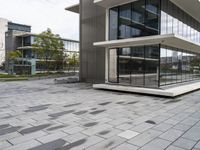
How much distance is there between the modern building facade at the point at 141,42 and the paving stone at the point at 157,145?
701 centimetres

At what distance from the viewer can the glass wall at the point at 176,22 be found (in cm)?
1219

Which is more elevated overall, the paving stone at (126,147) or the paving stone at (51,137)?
the paving stone at (51,137)

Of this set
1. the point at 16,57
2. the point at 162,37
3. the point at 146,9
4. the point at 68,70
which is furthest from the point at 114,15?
the point at 16,57

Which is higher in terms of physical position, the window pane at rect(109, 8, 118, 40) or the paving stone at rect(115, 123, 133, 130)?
the window pane at rect(109, 8, 118, 40)

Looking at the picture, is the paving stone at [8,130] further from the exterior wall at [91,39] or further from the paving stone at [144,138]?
the exterior wall at [91,39]

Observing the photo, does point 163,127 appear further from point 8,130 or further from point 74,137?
point 8,130

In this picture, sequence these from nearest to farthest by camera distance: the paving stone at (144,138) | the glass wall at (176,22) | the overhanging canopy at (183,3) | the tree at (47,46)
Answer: the paving stone at (144,138) < the glass wall at (176,22) < the overhanging canopy at (183,3) < the tree at (47,46)

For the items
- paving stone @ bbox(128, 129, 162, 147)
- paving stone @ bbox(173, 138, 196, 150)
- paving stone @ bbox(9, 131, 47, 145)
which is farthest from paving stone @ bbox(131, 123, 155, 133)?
paving stone @ bbox(9, 131, 47, 145)

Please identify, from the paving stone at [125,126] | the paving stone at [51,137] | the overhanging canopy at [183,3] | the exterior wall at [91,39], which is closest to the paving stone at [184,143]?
the paving stone at [125,126]

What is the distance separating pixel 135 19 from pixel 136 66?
11.5 feet

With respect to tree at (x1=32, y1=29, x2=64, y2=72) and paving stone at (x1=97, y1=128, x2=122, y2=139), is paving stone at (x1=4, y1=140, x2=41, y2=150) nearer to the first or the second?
paving stone at (x1=97, y1=128, x2=122, y2=139)

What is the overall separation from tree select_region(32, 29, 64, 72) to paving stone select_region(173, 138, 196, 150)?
27158 mm

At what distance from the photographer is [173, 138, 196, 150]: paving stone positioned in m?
4.22

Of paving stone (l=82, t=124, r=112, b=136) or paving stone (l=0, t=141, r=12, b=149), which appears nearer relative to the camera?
paving stone (l=0, t=141, r=12, b=149)
